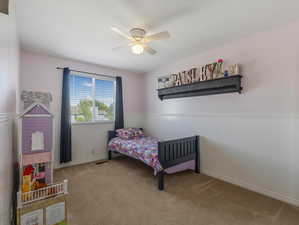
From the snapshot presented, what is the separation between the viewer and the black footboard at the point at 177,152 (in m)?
2.41

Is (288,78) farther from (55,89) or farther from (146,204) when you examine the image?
(55,89)

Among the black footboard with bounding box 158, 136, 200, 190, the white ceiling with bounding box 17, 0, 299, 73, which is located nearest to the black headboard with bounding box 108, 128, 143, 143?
the black footboard with bounding box 158, 136, 200, 190

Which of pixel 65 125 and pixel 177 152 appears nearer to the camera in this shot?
pixel 177 152

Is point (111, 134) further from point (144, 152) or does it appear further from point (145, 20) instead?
point (145, 20)

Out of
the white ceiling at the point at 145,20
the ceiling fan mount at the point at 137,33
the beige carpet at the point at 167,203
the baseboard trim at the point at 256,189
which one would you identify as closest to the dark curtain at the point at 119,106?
the white ceiling at the point at 145,20

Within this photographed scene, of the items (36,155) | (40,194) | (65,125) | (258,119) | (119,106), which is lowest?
(40,194)

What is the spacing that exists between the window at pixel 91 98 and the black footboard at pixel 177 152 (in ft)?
6.80

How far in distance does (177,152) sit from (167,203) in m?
0.86

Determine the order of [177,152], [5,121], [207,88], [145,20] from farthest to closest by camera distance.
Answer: [207,88], [177,152], [145,20], [5,121]

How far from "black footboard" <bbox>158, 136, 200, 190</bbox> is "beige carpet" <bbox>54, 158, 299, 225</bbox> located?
1.04 ft

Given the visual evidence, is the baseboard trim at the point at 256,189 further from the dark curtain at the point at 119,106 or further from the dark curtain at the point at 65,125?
the dark curtain at the point at 65,125

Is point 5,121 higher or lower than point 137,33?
lower

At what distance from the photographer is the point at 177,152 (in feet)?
8.75

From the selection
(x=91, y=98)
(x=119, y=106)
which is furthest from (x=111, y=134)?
(x=91, y=98)
